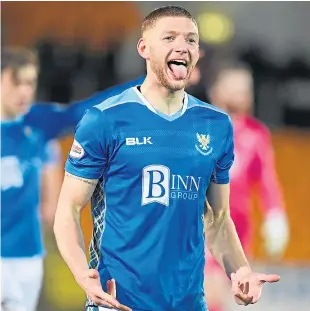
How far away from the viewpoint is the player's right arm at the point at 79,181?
3.71 meters

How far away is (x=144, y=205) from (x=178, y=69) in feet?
1.70

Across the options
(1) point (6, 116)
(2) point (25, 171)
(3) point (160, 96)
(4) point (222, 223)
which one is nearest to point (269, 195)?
(2) point (25, 171)

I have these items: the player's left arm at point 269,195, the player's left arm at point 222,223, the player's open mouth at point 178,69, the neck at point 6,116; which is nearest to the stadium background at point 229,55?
the player's left arm at point 269,195

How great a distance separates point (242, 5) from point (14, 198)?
725 centimetres

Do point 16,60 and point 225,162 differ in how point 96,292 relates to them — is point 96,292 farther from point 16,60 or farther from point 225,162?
point 16,60

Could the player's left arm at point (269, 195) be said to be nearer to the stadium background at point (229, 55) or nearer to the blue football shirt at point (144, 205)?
the stadium background at point (229, 55)

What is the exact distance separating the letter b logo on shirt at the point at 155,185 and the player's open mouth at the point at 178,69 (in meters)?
0.34

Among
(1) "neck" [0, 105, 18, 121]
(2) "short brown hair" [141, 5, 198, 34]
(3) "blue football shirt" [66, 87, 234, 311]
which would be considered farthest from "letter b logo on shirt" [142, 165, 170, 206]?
(1) "neck" [0, 105, 18, 121]

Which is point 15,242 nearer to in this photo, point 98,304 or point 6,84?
point 6,84

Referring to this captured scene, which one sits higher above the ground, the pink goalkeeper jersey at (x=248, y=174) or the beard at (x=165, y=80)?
the beard at (x=165, y=80)

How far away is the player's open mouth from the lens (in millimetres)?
3742

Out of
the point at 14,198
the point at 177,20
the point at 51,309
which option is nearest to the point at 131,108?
the point at 177,20

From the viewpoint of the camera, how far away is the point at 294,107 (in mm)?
12016

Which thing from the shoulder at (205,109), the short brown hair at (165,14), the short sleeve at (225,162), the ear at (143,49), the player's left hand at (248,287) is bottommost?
the player's left hand at (248,287)
